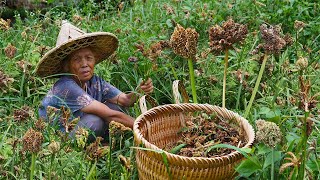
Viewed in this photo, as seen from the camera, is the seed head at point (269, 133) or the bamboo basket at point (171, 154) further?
the bamboo basket at point (171, 154)

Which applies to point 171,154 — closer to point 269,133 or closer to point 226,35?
point 269,133

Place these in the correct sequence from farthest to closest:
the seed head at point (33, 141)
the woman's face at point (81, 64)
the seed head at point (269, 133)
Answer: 1. the woman's face at point (81, 64)
2. the seed head at point (269, 133)
3. the seed head at point (33, 141)

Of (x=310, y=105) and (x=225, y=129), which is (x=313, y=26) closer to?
(x=225, y=129)

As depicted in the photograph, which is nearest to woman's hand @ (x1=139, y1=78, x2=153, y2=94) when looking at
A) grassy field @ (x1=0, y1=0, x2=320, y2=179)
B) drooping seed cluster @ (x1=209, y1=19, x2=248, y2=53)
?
grassy field @ (x1=0, y1=0, x2=320, y2=179)

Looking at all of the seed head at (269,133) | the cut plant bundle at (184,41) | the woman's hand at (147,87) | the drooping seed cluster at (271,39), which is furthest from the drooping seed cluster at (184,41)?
the seed head at (269,133)

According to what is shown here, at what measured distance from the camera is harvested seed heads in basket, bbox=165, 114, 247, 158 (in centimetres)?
306

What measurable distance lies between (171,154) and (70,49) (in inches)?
48.5

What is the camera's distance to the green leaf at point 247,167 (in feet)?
8.76

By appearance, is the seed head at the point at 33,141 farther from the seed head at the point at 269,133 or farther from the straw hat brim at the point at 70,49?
the straw hat brim at the point at 70,49

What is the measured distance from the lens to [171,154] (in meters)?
2.79

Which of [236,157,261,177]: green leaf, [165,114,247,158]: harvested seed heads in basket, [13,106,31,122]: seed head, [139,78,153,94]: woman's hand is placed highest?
[13,106,31,122]: seed head

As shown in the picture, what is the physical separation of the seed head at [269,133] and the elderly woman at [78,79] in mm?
1258

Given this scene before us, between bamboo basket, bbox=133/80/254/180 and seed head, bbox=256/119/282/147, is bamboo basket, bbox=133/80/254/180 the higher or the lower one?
the lower one

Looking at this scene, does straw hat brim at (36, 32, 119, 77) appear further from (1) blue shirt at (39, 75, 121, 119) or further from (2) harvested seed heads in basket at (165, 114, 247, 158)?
(2) harvested seed heads in basket at (165, 114, 247, 158)
